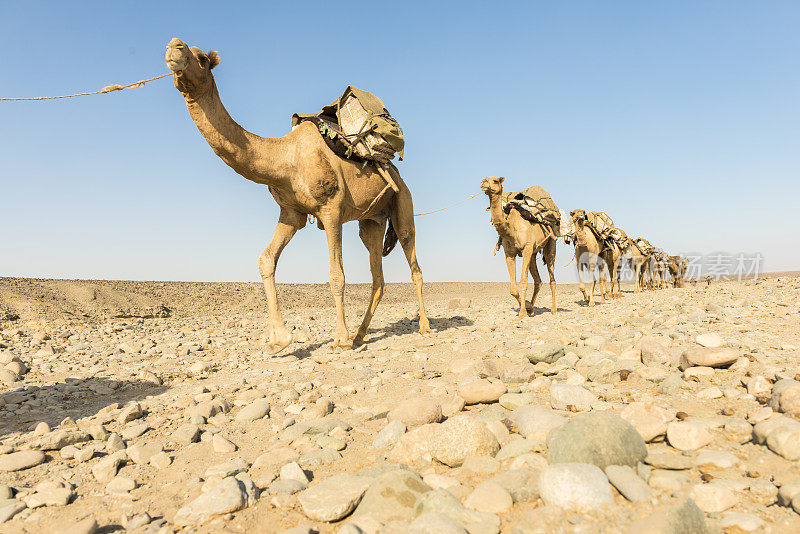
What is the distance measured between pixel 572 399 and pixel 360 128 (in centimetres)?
527

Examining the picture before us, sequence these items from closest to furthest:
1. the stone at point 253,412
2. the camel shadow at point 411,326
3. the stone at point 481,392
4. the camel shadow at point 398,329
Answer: the stone at point 481,392
the stone at point 253,412
the camel shadow at point 398,329
the camel shadow at point 411,326

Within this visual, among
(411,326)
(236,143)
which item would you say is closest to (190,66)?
(236,143)

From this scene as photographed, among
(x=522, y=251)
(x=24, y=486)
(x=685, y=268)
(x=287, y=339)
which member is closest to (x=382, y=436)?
(x=24, y=486)

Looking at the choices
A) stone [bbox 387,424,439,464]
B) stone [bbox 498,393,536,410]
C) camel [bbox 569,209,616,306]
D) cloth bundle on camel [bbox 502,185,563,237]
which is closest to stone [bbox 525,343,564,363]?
stone [bbox 498,393,536,410]

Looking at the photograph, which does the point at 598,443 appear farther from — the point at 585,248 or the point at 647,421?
the point at 585,248

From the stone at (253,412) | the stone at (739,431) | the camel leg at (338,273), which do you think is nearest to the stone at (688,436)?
the stone at (739,431)

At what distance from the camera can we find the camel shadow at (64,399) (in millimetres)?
4379

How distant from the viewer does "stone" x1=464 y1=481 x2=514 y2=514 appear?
2.08m

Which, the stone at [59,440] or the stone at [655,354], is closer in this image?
the stone at [59,440]

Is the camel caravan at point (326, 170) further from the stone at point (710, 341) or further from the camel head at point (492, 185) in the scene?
the stone at point (710, 341)

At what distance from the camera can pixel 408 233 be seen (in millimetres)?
8797

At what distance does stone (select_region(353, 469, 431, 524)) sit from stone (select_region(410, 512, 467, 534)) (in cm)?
21

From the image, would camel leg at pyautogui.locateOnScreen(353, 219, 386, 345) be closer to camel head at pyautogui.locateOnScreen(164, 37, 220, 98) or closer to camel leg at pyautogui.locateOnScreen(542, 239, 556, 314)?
camel head at pyautogui.locateOnScreen(164, 37, 220, 98)

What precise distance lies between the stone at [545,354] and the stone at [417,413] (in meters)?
1.81
